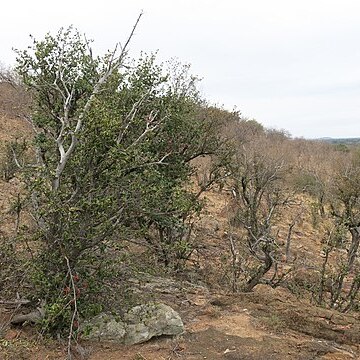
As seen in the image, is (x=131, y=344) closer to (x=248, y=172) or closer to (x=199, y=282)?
(x=199, y=282)

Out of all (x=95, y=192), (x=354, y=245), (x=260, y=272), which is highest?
(x=95, y=192)

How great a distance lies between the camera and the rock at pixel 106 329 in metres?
5.99

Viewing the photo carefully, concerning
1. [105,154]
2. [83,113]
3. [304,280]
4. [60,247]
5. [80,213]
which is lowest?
[304,280]

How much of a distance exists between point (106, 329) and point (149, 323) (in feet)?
1.82

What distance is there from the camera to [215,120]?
10.9 m

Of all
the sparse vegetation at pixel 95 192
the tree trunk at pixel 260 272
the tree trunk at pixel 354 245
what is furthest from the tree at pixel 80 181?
the tree trunk at pixel 354 245

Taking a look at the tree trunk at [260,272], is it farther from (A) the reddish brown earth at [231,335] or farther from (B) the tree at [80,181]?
(B) the tree at [80,181]

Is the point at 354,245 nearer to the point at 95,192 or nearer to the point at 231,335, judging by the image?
the point at 231,335

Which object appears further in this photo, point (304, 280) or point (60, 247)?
point (304, 280)

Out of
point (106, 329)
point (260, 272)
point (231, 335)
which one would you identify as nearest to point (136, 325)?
point (106, 329)

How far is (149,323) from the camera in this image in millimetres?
6191

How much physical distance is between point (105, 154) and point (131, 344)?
2405mm

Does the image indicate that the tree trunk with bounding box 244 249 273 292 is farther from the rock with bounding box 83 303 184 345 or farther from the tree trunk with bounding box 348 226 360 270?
the rock with bounding box 83 303 184 345

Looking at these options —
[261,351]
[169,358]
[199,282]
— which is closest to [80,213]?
[169,358]
